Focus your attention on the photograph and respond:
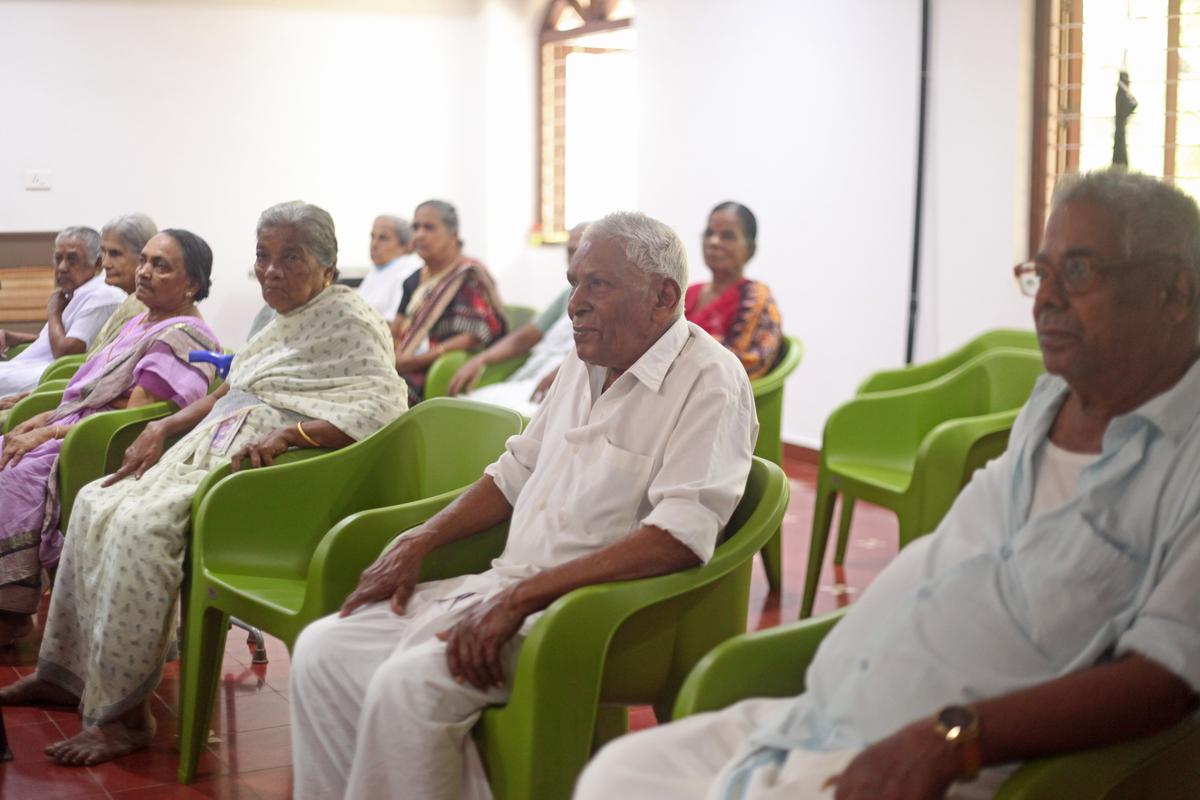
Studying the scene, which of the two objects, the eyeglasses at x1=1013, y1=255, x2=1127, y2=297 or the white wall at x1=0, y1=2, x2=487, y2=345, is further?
the white wall at x1=0, y1=2, x2=487, y2=345

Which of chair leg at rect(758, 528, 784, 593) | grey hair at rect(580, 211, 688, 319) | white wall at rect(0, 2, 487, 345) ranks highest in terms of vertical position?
white wall at rect(0, 2, 487, 345)

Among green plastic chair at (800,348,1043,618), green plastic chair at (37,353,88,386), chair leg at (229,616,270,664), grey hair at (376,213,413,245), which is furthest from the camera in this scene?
grey hair at (376,213,413,245)

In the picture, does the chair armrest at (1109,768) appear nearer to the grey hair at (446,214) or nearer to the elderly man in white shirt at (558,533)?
the elderly man in white shirt at (558,533)

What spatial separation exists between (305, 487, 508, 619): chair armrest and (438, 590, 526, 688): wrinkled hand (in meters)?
0.39

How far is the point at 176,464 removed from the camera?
11.0 ft

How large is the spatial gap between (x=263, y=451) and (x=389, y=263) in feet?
13.1

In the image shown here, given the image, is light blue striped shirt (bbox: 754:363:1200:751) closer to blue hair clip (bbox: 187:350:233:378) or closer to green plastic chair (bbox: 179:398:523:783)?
green plastic chair (bbox: 179:398:523:783)

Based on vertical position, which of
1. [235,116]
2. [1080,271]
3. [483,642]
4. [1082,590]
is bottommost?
[483,642]

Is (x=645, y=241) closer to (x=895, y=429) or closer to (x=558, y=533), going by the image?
(x=558, y=533)

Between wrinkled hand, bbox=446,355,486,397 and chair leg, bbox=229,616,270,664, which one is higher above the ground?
wrinkled hand, bbox=446,355,486,397

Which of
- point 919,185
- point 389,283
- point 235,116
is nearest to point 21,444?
point 389,283

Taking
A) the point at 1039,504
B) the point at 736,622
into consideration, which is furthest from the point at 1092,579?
the point at 736,622

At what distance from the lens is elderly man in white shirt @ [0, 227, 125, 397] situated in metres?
5.16

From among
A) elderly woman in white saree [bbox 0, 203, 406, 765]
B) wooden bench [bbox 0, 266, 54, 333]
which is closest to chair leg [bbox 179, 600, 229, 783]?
elderly woman in white saree [bbox 0, 203, 406, 765]
